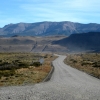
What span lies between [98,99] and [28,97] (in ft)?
16.8

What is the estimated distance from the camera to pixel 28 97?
17172 millimetres

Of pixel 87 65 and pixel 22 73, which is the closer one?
pixel 22 73

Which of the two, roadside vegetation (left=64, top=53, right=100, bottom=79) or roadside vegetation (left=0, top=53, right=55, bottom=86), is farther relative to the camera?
roadside vegetation (left=64, top=53, right=100, bottom=79)

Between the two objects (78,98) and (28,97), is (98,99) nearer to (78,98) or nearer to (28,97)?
(78,98)

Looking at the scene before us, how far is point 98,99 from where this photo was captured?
16.8 metres

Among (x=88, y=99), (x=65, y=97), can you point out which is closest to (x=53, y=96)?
(x=65, y=97)

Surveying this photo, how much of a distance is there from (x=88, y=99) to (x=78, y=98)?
0.74 metres

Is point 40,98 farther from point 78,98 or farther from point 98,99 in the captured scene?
point 98,99

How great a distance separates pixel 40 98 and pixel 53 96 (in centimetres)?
124

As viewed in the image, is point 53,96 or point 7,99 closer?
point 7,99

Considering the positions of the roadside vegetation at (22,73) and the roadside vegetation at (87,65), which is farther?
the roadside vegetation at (87,65)

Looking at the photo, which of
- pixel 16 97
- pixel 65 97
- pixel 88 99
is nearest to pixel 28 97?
pixel 16 97

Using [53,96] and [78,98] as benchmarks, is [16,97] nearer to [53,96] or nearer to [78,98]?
[53,96]

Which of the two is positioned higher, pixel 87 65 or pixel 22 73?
pixel 22 73
